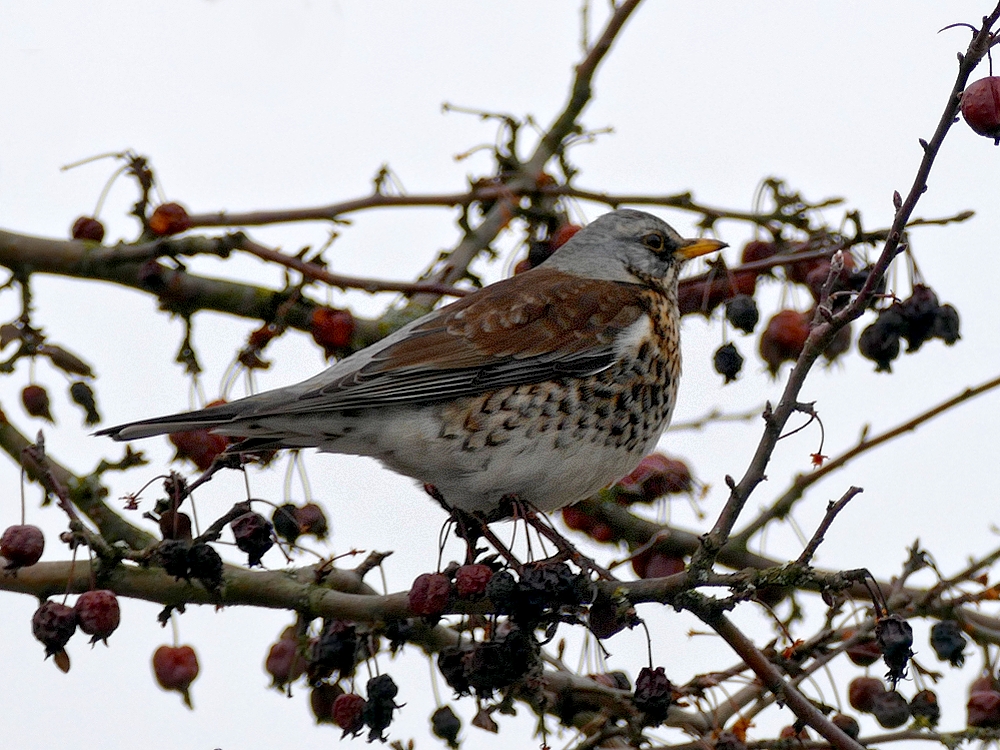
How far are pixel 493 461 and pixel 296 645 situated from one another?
2.41ft

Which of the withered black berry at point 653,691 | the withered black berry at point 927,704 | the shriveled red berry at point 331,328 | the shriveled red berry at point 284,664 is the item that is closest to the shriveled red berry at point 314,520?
the shriveled red berry at point 284,664

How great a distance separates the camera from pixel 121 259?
3711mm

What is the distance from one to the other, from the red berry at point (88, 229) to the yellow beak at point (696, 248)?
198 centimetres

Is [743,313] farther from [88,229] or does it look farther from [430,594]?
[88,229]

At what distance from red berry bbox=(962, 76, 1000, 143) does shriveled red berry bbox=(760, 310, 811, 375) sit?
4.93 feet

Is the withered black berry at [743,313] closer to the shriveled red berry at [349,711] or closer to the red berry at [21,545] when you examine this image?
the shriveled red berry at [349,711]

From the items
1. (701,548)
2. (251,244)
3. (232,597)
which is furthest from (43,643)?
(701,548)

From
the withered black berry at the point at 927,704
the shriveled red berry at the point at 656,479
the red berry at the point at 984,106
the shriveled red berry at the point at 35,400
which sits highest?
the shriveled red berry at the point at 35,400

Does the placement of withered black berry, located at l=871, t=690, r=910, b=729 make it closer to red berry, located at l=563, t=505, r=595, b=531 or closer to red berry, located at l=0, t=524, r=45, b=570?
red berry, located at l=563, t=505, r=595, b=531

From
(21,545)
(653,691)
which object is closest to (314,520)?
(21,545)

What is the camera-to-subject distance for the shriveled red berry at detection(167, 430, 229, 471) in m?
3.66

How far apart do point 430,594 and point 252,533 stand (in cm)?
43

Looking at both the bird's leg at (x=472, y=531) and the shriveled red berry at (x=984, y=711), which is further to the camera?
the shriveled red berry at (x=984, y=711)

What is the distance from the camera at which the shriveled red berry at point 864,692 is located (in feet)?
11.2
